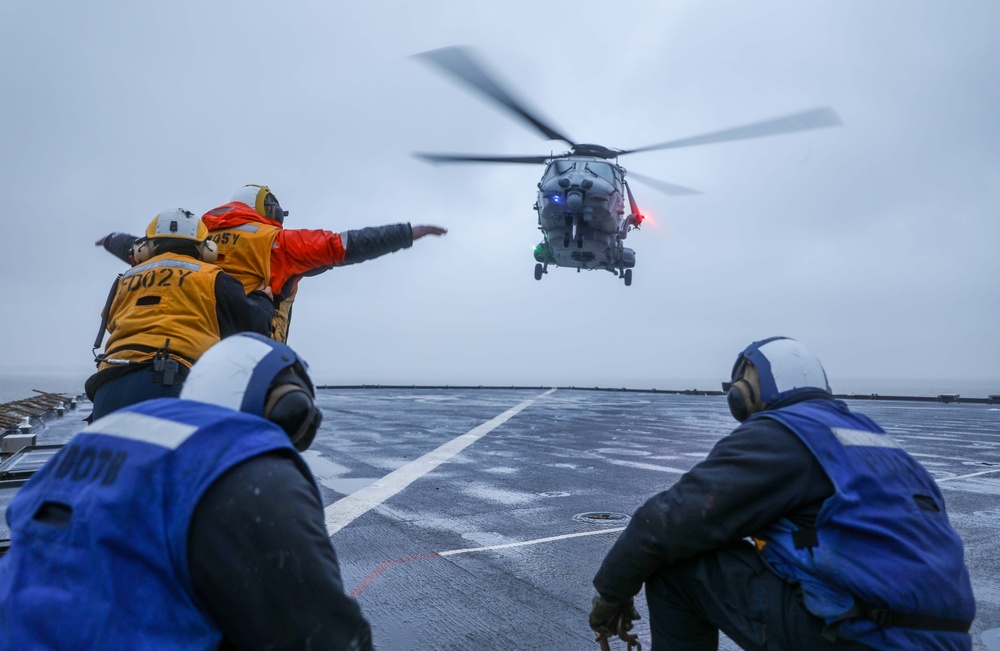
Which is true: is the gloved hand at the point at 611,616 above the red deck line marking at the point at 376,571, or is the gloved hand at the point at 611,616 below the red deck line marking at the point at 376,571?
above

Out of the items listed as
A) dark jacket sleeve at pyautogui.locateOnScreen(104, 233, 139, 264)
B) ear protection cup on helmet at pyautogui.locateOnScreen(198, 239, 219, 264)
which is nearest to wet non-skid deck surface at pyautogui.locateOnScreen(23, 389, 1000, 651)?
ear protection cup on helmet at pyautogui.locateOnScreen(198, 239, 219, 264)

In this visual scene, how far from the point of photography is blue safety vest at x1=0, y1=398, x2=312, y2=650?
56.6 inches

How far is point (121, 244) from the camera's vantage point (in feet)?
15.4

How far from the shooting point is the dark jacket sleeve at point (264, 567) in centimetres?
148

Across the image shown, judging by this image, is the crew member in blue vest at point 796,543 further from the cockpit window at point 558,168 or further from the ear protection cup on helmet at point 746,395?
the cockpit window at point 558,168

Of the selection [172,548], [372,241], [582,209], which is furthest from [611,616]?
[582,209]

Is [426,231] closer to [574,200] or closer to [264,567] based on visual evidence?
[264,567]

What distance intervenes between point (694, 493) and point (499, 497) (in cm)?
448

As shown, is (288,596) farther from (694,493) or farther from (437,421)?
(437,421)

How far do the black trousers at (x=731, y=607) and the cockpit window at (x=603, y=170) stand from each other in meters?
18.6

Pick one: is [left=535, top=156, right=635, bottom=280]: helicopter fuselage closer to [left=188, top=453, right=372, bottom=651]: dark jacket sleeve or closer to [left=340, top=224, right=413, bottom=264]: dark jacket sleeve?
[left=340, top=224, right=413, bottom=264]: dark jacket sleeve

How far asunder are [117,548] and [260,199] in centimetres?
376

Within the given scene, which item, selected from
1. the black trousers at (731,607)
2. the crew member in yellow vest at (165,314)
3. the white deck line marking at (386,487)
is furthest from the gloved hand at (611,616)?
the crew member in yellow vest at (165,314)

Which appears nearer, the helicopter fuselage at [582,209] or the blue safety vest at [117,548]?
the blue safety vest at [117,548]
